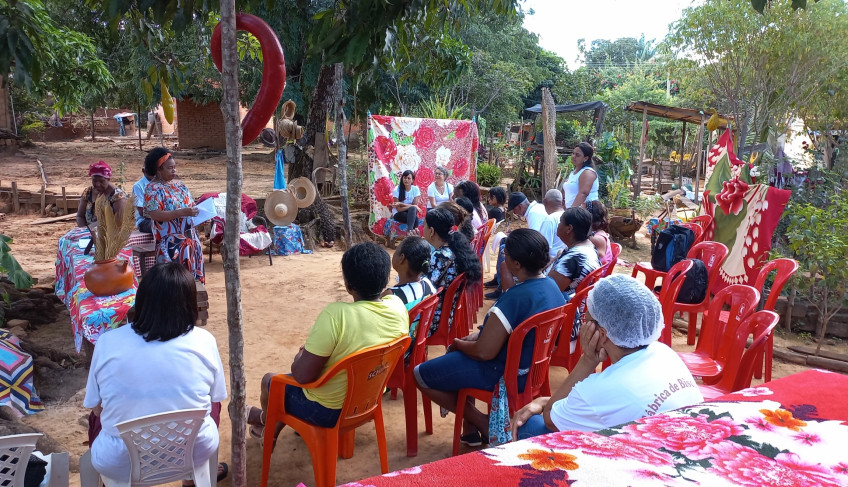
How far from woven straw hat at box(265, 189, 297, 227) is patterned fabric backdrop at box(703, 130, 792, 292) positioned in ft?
16.4

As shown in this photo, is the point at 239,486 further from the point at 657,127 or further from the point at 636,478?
the point at 657,127

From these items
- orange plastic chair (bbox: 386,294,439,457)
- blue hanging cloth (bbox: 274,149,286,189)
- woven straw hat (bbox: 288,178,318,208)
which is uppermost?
blue hanging cloth (bbox: 274,149,286,189)

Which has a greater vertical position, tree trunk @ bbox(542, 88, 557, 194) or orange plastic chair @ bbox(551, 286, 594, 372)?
tree trunk @ bbox(542, 88, 557, 194)

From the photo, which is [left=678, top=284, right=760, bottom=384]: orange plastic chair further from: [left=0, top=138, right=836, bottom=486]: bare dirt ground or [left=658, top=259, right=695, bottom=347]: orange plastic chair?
[left=0, top=138, right=836, bottom=486]: bare dirt ground

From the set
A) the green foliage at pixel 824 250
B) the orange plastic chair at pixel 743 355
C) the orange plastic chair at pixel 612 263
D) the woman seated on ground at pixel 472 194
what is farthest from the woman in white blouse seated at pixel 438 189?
the orange plastic chair at pixel 743 355

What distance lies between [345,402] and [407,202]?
6.35m

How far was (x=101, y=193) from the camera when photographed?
471 centimetres

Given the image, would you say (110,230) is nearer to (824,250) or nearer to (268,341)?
(268,341)

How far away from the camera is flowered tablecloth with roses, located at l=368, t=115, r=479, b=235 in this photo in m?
8.82

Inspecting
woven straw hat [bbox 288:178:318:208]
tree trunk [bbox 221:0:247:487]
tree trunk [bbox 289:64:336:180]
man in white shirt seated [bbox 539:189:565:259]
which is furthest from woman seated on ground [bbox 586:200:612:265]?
tree trunk [bbox 289:64:336:180]

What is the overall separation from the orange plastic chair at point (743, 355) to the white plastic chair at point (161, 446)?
2351 millimetres

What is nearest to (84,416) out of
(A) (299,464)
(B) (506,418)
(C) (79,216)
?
(A) (299,464)

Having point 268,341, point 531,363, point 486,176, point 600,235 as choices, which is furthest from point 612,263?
point 486,176

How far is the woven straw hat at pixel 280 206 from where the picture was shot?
300 inches
